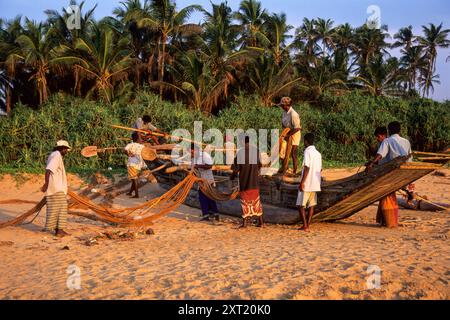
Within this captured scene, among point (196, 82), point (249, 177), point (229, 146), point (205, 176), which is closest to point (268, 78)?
point (196, 82)

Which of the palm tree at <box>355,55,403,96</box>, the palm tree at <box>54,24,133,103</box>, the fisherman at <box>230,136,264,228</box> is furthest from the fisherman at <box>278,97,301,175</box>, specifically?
the palm tree at <box>355,55,403,96</box>

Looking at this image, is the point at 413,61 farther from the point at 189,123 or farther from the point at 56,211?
the point at 56,211

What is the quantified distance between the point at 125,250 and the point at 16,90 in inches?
971

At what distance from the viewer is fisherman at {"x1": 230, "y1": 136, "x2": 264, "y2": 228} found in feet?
23.2

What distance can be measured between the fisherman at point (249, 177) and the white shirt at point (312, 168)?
91 cm

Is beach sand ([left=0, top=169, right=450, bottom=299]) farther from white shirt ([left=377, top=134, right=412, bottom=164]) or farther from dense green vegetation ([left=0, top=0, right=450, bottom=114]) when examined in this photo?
dense green vegetation ([left=0, top=0, right=450, bottom=114])

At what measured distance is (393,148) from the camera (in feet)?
21.9

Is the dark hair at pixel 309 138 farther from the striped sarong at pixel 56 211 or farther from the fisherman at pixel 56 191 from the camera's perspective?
the striped sarong at pixel 56 211

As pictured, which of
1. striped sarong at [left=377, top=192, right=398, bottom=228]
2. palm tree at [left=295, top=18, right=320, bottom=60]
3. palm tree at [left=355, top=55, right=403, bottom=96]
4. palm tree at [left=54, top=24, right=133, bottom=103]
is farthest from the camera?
palm tree at [left=295, top=18, right=320, bottom=60]

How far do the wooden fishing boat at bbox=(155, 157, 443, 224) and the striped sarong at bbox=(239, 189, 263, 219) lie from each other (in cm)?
46

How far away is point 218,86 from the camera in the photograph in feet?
79.7

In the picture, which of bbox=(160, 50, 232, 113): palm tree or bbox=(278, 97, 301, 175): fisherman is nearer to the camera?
bbox=(278, 97, 301, 175): fisherman

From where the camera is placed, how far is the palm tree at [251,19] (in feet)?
93.9

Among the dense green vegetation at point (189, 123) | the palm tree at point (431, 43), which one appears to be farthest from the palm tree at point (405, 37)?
the dense green vegetation at point (189, 123)
